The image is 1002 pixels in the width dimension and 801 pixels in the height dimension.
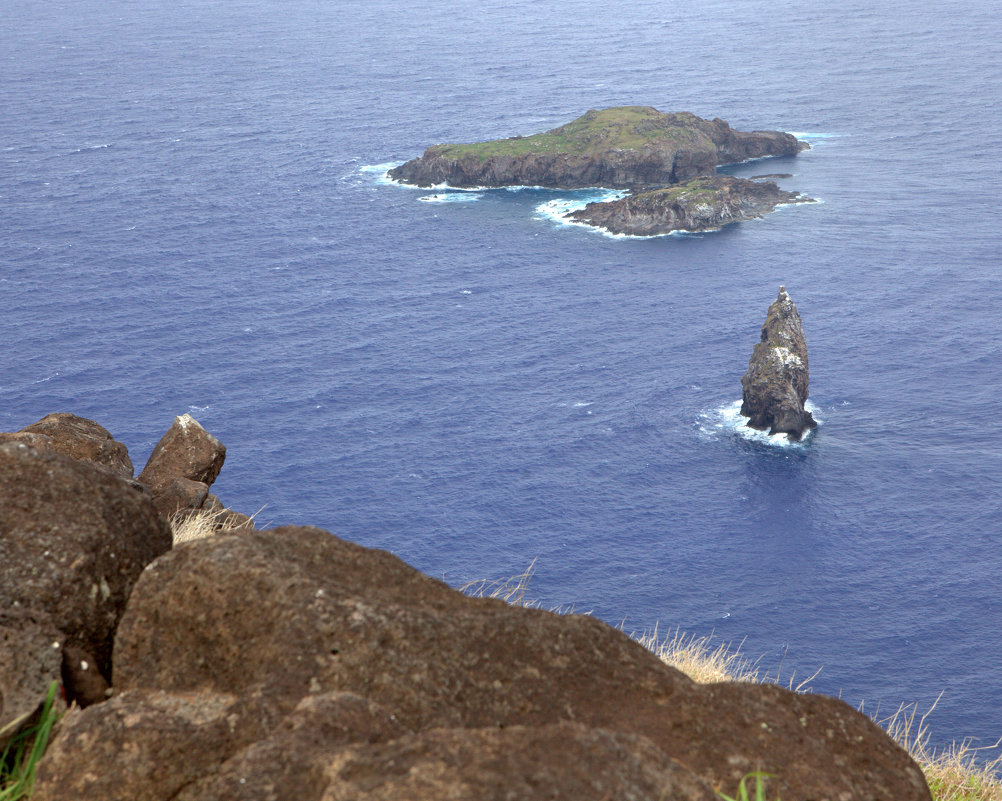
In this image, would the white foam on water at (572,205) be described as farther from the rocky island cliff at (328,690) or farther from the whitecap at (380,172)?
the rocky island cliff at (328,690)

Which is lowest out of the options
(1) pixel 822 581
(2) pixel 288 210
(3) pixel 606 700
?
(1) pixel 822 581

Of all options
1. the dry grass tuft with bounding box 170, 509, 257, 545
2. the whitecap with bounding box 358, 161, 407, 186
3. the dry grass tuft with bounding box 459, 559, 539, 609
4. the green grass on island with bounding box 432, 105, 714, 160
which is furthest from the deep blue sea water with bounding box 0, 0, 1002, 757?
the dry grass tuft with bounding box 170, 509, 257, 545

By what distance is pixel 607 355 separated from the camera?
125m

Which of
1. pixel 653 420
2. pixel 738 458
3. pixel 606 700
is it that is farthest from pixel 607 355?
pixel 606 700

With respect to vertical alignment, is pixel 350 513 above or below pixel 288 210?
below

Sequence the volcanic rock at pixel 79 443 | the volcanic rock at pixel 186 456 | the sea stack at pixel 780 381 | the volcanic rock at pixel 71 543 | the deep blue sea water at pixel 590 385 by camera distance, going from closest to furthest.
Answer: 1. the volcanic rock at pixel 71 543
2. the volcanic rock at pixel 79 443
3. the volcanic rock at pixel 186 456
4. the deep blue sea water at pixel 590 385
5. the sea stack at pixel 780 381

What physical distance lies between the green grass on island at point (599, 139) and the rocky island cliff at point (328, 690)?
186738mm

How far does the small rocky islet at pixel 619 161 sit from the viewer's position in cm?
17600

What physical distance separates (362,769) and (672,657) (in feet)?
33.8

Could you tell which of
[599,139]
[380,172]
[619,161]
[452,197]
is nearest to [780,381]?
[619,161]

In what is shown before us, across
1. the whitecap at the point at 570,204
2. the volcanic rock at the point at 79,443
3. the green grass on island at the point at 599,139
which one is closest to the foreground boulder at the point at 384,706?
the volcanic rock at the point at 79,443

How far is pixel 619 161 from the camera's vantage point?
18675 centimetres

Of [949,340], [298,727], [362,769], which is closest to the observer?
[362,769]

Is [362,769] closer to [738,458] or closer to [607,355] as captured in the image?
[738,458]
